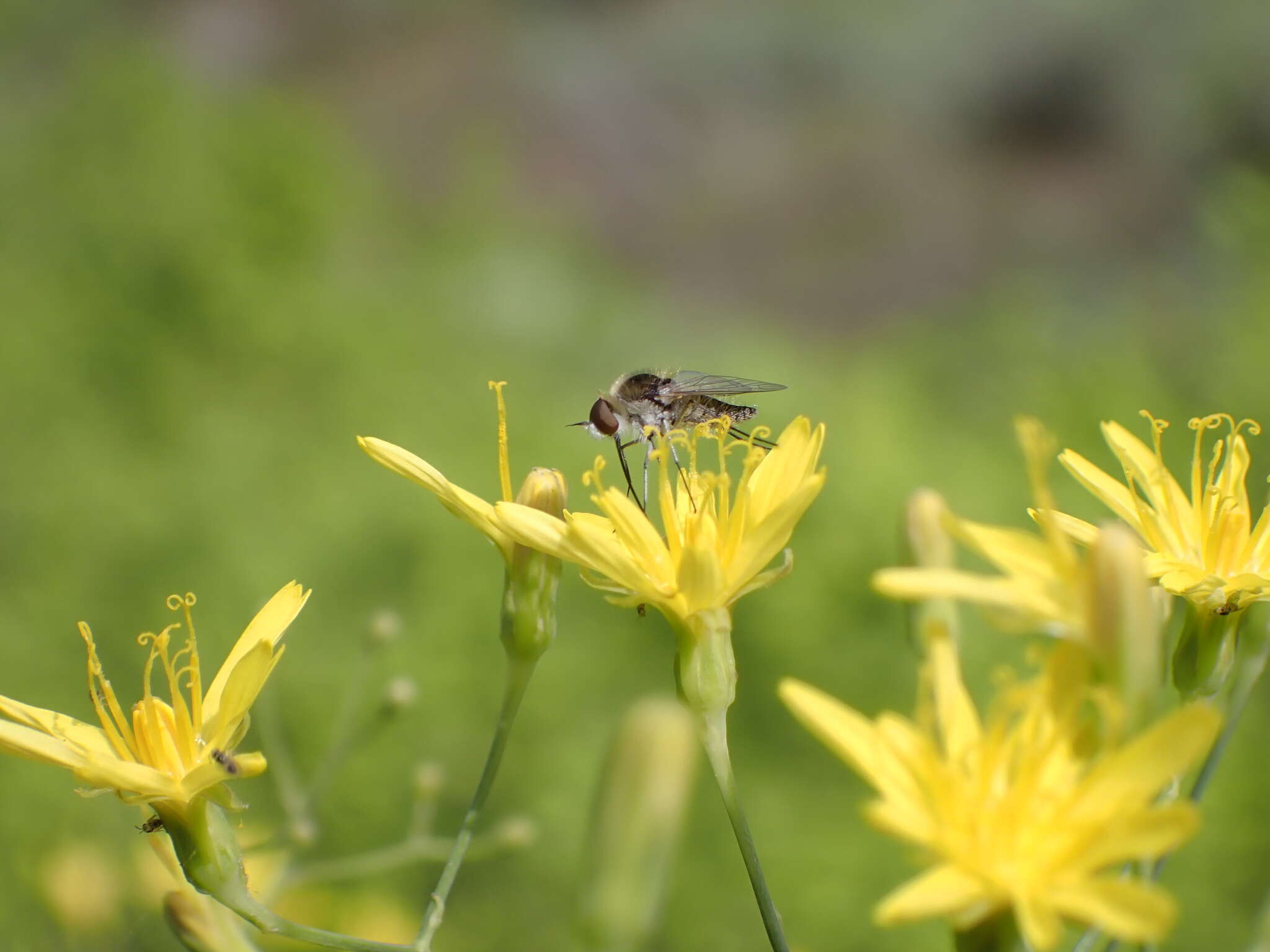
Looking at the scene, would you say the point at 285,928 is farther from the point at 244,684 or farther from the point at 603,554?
the point at 603,554

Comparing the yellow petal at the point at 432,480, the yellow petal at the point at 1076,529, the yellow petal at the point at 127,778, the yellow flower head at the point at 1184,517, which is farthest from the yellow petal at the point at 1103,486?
the yellow petal at the point at 127,778

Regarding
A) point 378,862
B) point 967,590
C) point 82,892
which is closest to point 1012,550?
point 967,590

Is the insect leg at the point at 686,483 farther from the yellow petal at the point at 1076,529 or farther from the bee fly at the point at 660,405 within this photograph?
the yellow petal at the point at 1076,529

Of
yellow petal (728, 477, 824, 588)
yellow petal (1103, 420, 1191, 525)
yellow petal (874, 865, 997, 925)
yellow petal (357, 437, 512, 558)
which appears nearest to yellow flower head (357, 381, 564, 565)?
yellow petal (357, 437, 512, 558)

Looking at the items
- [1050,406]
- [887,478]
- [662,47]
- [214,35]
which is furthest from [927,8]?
[887,478]

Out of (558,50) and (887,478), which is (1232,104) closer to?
(558,50)

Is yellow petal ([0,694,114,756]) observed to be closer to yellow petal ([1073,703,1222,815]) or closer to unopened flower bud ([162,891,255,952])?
unopened flower bud ([162,891,255,952])
